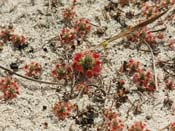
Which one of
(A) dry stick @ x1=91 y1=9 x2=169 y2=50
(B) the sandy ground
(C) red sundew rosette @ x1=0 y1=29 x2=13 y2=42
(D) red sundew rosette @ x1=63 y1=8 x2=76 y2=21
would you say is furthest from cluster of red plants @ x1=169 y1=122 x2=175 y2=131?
(C) red sundew rosette @ x1=0 y1=29 x2=13 y2=42

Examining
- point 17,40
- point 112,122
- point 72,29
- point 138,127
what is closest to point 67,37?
point 72,29

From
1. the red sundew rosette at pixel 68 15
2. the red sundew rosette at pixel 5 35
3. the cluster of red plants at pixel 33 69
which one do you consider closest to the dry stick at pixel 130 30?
the red sundew rosette at pixel 68 15

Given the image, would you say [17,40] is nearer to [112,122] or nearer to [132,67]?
[132,67]

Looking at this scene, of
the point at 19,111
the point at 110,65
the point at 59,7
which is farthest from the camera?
the point at 59,7

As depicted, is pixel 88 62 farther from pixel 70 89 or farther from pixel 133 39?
pixel 133 39

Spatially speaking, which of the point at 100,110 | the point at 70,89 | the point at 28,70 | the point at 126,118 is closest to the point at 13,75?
the point at 28,70

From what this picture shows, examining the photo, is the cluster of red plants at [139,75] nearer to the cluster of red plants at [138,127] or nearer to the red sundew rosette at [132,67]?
the red sundew rosette at [132,67]
